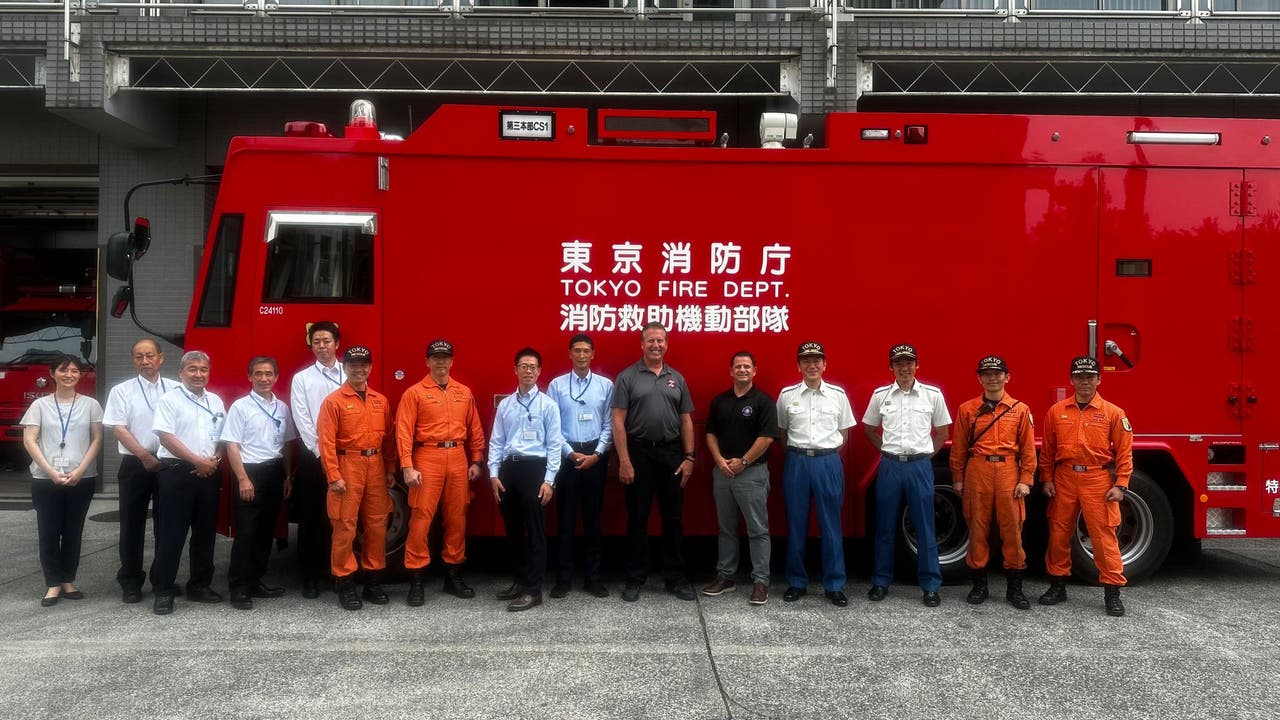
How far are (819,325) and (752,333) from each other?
1.62ft

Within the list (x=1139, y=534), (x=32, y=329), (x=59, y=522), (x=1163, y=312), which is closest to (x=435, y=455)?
(x=59, y=522)

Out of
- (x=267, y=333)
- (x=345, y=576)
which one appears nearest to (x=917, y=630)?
(x=345, y=576)

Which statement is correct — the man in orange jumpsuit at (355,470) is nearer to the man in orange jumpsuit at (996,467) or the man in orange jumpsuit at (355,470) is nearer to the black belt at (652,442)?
the black belt at (652,442)

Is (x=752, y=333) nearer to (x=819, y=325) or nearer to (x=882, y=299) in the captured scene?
(x=819, y=325)

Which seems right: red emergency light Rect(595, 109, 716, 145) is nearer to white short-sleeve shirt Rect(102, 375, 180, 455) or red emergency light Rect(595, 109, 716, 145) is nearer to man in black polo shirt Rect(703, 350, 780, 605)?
man in black polo shirt Rect(703, 350, 780, 605)

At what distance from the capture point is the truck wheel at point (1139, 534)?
247 inches

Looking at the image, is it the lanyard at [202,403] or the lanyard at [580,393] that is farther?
the lanyard at [580,393]

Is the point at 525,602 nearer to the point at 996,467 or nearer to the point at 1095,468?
the point at 996,467

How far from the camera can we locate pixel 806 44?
9.66 metres

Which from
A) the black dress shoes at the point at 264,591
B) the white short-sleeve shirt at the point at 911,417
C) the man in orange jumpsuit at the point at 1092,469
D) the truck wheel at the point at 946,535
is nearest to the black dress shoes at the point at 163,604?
the black dress shoes at the point at 264,591

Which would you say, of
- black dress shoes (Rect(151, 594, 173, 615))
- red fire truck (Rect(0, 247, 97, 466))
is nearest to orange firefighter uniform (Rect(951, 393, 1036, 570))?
black dress shoes (Rect(151, 594, 173, 615))

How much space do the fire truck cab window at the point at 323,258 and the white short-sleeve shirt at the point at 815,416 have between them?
3.07m

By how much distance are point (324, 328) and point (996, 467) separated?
470cm

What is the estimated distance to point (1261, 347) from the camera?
20.5ft
